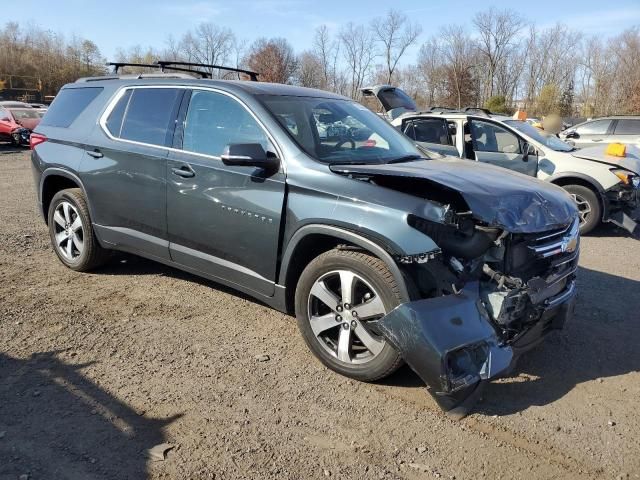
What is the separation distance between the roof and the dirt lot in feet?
6.04

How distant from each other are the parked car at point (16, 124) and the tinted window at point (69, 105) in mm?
16921

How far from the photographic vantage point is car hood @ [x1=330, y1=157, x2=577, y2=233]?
3188 millimetres

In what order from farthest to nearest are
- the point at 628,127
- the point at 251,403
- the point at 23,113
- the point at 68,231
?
the point at 23,113, the point at 628,127, the point at 68,231, the point at 251,403

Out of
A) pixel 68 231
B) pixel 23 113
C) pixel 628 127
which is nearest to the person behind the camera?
pixel 68 231

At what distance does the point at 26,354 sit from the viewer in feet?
12.2

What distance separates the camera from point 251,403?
3.21 m

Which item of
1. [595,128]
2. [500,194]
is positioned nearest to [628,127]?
[595,128]

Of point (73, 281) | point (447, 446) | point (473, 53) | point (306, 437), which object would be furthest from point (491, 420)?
point (473, 53)

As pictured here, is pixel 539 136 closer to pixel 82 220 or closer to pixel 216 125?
pixel 216 125

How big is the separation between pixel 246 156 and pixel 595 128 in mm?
16943

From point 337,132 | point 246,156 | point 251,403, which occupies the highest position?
point 337,132

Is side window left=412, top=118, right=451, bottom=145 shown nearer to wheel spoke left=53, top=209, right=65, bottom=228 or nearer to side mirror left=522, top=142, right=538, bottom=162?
side mirror left=522, top=142, right=538, bottom=162

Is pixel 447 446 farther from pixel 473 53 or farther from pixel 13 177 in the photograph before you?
pixel 473 53

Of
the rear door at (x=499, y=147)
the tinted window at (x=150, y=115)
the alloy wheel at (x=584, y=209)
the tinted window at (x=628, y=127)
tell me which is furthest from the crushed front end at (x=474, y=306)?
the tinted window at (x=628, y=127)
